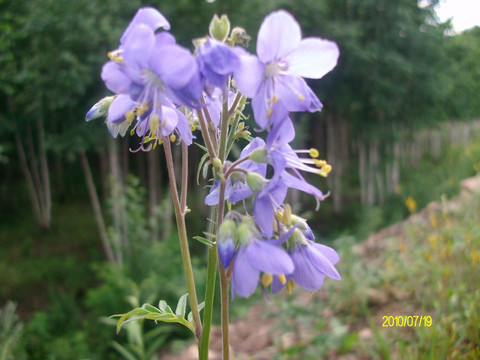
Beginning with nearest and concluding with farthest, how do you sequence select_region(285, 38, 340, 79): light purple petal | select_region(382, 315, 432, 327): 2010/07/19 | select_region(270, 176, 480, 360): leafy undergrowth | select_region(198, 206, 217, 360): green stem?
select_region(285, 38, 340, 79): light purple petal < select_region(198, 206, 217, 360): green stem < select_region(270, 176, 480, 360): leafy undergrowth < select_region(382, 315, 432, 327): 2010/07/19

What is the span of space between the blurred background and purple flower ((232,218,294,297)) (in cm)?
193

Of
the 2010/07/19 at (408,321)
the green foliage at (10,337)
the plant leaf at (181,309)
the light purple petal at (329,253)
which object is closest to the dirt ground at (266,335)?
the 2010/07/19 at (408,321)

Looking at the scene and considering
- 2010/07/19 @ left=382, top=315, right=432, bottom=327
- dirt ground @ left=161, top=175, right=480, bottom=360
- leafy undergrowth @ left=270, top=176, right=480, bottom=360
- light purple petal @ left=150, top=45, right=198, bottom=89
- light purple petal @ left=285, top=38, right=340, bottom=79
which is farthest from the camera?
dirt ground @ left=161, top=175, right=480, bottom=360

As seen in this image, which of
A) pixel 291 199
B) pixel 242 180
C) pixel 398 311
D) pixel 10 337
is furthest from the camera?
pixel 291 199

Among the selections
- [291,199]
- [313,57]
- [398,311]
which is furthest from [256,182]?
[291,199]

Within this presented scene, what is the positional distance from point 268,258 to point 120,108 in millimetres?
479

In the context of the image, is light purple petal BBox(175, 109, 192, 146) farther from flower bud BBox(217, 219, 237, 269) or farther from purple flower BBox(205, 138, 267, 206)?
flower bud BBox(217, 219, 237, 269)

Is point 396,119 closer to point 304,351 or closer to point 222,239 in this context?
point 304,351

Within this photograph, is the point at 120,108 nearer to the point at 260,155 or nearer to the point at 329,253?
the point at 260,155

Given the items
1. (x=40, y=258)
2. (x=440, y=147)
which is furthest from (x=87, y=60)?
(x=440, y=147)

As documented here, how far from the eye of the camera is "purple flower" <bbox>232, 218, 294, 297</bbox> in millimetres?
711

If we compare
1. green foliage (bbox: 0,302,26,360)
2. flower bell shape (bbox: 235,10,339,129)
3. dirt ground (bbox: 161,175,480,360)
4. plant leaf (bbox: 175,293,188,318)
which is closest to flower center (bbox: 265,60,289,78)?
flower bell shape (bbox: 235,10,339,129)

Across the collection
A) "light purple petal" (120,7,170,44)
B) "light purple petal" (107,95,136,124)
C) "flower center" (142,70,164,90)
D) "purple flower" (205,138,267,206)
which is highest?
"light purple petal" (120,7,170,44)

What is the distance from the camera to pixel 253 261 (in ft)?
2.38
